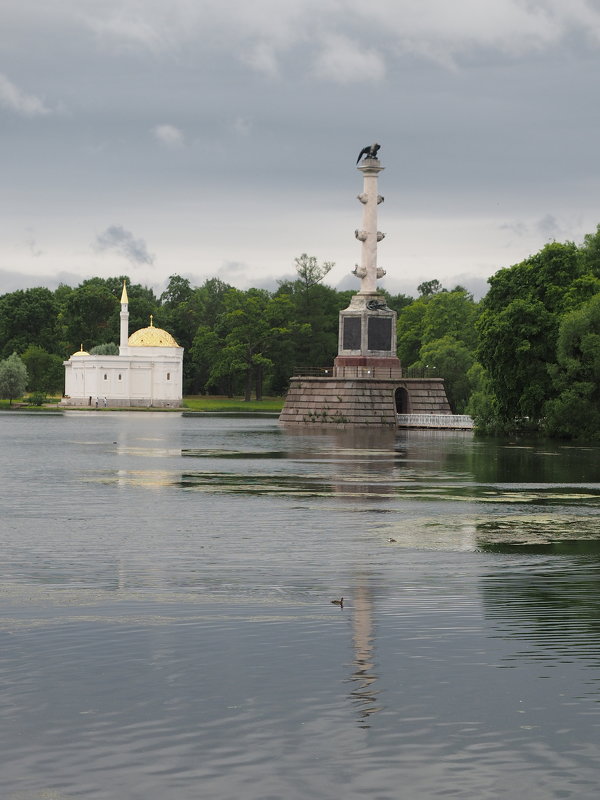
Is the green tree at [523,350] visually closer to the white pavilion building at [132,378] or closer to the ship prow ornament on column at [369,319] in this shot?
the ship prow ornament on column at [369,319]

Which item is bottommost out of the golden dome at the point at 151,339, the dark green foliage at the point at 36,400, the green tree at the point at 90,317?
the dark green foliage at the point at 36,400

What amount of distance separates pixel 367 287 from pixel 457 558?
255 feet

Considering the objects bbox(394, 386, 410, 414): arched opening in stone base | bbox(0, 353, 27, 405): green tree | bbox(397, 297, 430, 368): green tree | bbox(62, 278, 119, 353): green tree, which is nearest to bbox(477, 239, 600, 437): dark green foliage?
bbox(394, 386, 410, 414): arched opening in stone base

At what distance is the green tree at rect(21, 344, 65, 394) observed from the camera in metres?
182

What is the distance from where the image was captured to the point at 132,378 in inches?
6737

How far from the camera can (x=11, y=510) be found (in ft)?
109

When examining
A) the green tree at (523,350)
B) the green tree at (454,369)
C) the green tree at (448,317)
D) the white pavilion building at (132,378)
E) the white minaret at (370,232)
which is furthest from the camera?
the white pavilion building at (132,378)

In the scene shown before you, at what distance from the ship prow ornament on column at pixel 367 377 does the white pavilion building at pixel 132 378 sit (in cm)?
6944

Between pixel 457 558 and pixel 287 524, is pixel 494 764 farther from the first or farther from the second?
pixel 287 524

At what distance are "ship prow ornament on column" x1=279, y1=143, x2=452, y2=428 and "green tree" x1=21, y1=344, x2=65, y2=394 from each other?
280 feet

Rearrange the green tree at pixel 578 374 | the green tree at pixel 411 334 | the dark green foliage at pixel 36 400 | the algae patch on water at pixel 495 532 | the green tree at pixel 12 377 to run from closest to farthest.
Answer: the algae patch on water at pixel 495 532 < the green tree at pixel 578 374 < the green tree at pixel 411 334 < the green tree at pixel 12 377 < the dark green foliage at pixel 36 400

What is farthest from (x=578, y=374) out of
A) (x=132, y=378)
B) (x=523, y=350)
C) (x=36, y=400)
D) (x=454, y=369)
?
(x=36, y=400)

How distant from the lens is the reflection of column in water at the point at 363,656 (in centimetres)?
1318

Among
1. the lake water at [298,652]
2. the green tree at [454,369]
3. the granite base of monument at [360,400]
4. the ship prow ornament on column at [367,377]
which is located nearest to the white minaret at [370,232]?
the ship prow ornament on column at [367,377]
